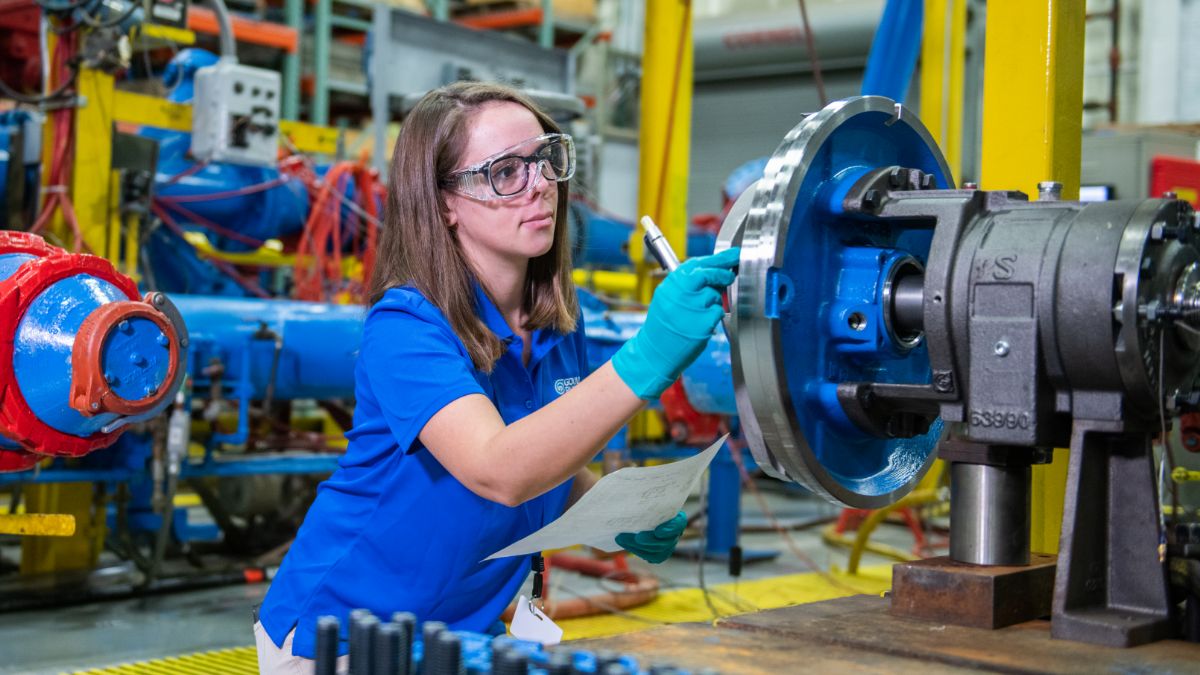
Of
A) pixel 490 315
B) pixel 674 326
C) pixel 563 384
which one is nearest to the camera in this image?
pixel 674 326

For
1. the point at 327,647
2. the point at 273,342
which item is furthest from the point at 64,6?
the point at 327,647

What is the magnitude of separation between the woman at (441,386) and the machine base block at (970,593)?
0.44 m

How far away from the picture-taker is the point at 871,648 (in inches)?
49.4

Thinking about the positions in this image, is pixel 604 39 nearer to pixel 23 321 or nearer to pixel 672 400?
pixel 672 400

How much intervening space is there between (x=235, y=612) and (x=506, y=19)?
618cm

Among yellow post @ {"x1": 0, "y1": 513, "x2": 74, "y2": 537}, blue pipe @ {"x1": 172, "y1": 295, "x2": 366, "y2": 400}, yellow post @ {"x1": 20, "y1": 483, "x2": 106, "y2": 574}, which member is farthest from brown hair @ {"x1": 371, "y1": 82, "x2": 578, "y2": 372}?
yellow post @ {"x1": 20, "y1": 483, "x2": 106, "y2": 574}

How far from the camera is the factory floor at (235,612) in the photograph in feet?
11.9

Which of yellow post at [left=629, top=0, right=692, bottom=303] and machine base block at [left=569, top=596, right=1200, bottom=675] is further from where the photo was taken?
yellow post at [left=629, top=0, right=692, bottom=303]

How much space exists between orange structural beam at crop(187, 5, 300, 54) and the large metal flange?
6381 mm

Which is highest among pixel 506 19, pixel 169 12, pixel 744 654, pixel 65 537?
pixel 506 19

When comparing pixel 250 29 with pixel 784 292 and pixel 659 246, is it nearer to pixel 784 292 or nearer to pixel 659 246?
pixel 659 246

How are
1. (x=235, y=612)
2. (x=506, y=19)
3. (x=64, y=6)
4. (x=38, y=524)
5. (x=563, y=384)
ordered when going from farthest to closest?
1. (x=506, y=19)
2. (x=235, y=612)
3. (x=64, y=6)
4. (x=38, y=524)
5. (x=563, y=384)

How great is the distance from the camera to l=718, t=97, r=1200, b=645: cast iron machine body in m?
1.24

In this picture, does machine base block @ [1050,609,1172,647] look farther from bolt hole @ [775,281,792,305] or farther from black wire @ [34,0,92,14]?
black wire @ [34,0,92,14]
